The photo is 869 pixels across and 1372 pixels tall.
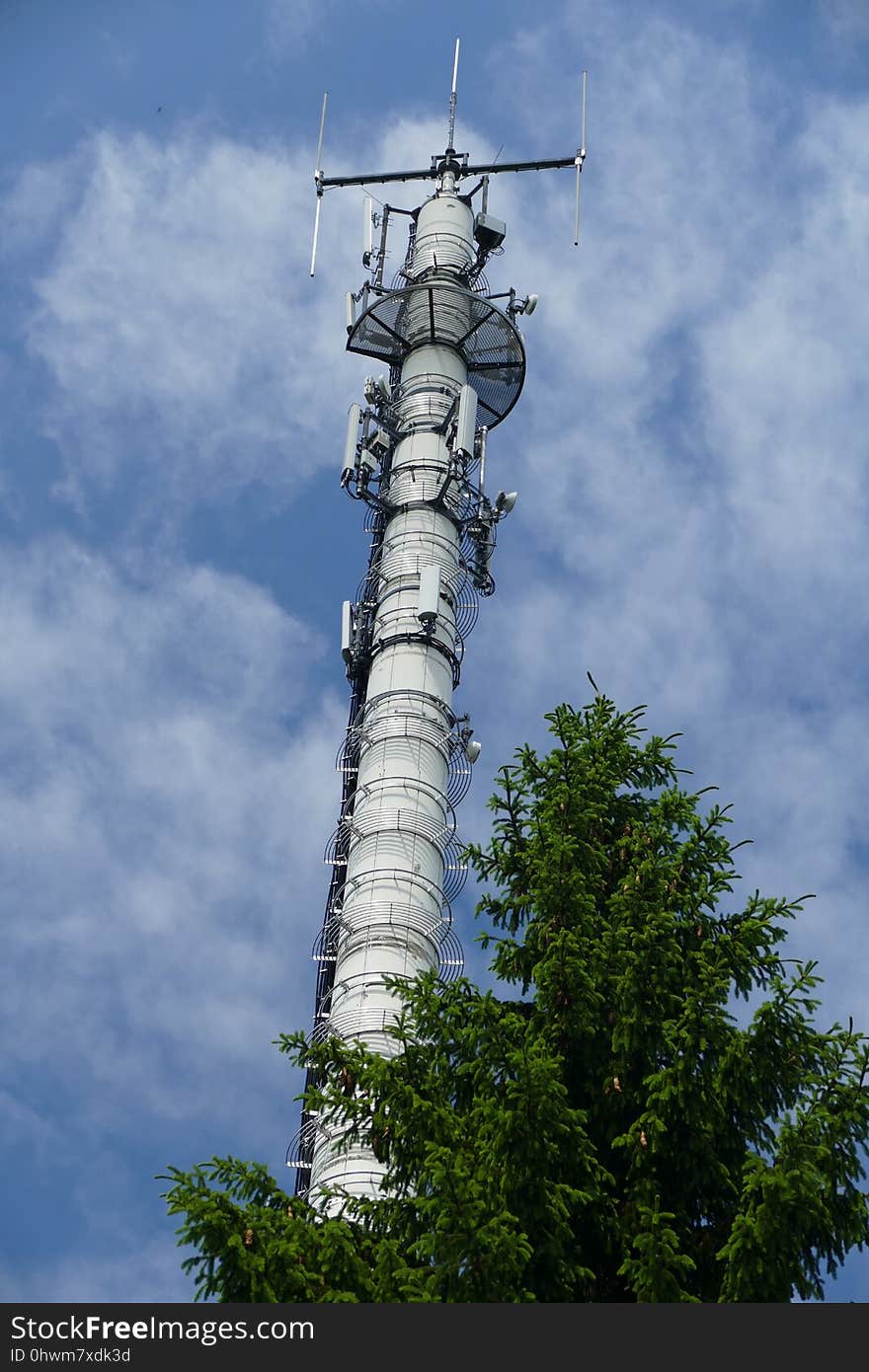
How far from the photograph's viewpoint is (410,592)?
43719 mm

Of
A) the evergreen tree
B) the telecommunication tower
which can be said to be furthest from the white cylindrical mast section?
the evergreen tree

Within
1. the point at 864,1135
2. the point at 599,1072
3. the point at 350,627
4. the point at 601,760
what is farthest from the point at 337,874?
the point at 864,1135

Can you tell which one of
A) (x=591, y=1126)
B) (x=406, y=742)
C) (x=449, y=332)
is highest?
(x=449, y=332)

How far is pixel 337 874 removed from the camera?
40531 millimetres

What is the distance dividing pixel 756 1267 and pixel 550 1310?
8.12 feet

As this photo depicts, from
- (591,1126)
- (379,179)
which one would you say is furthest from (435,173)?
(591,1126)

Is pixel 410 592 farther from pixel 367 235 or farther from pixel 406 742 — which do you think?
pixel 367 235

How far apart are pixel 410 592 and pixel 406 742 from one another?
527cm

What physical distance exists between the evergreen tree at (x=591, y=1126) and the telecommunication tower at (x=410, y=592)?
432 inches

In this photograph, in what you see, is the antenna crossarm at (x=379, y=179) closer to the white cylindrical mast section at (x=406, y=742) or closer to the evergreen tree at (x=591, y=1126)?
the white cylindrical mast section at (x=406, y=742)

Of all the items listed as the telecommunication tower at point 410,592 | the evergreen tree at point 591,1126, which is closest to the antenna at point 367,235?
the telecommunication tower at point 410,592

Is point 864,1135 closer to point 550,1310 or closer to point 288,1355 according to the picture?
point 550,1310

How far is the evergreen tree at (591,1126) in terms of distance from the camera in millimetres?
15953

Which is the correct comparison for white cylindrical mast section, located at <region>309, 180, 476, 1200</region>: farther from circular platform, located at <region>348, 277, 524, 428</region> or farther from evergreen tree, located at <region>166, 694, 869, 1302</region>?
evergreen tree, located at <region>166, 694, 869, 1302</region>
